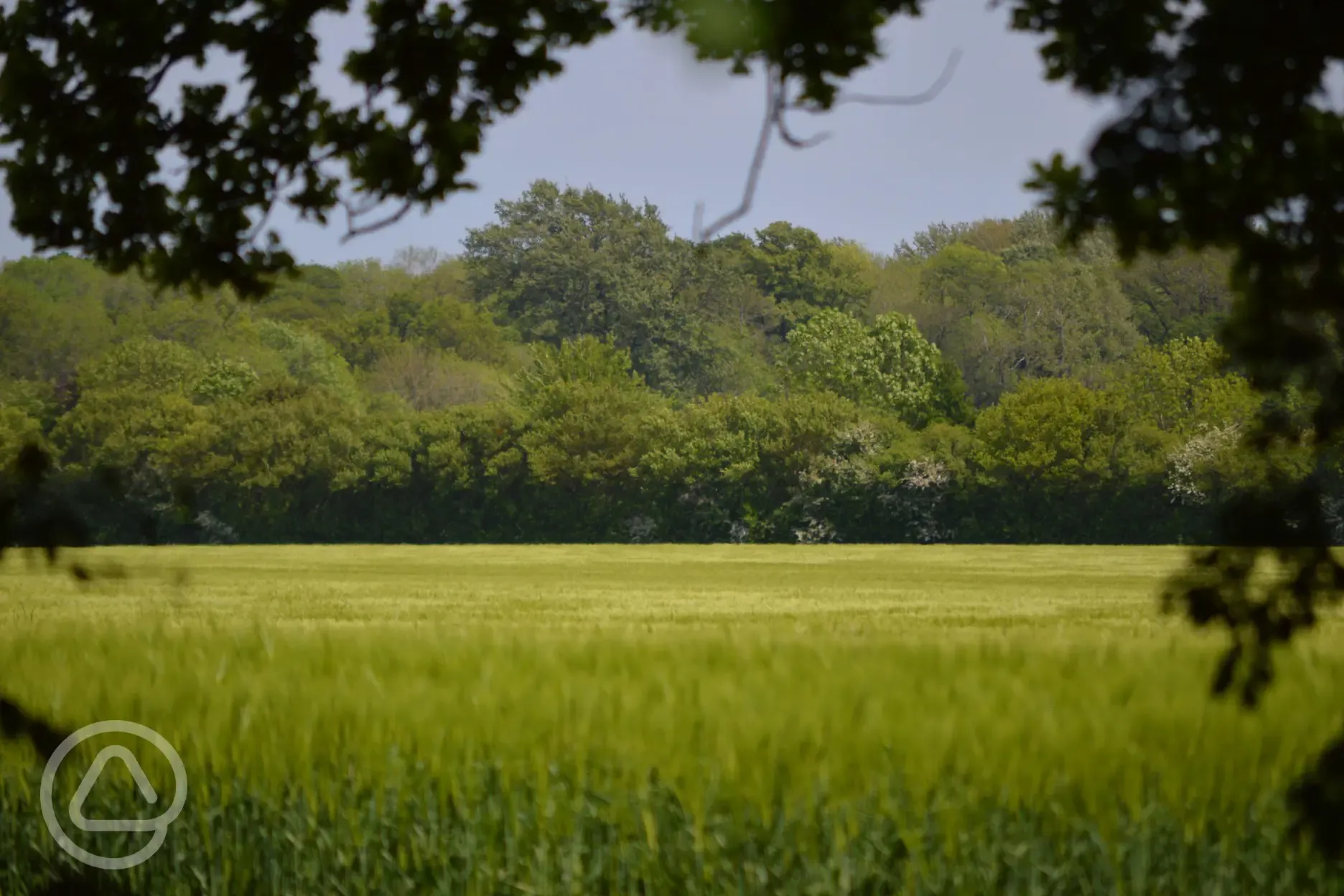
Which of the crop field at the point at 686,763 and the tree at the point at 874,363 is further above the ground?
the tree at the point at 874,363

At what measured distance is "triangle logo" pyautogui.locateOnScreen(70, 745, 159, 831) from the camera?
3729 mm

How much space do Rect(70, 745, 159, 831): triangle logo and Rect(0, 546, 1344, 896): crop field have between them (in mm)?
42

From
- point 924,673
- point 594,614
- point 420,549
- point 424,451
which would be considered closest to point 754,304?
point 424,451

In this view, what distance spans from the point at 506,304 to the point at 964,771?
42520mm

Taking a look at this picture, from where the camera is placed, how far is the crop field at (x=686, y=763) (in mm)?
3195

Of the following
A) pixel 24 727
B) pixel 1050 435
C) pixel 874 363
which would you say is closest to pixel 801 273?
pixel 874 363

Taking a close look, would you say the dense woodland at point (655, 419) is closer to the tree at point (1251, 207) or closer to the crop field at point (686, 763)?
the crop field at point (686, 763)

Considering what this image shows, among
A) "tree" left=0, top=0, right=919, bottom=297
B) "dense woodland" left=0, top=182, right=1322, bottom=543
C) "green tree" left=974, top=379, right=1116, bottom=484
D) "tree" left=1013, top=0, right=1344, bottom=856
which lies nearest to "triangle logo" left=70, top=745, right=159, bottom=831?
"tree" left=0, top=0, right=919, bottom=297

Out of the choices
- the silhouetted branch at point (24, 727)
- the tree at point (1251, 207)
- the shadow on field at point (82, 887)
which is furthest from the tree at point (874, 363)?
the silhouetted branch at point (24, 727)

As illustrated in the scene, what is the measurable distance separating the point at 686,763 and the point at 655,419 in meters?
31.2

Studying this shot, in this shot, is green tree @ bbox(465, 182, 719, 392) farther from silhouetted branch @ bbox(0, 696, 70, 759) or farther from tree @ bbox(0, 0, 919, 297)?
silhouetted branch @ bbox(0, 696, 70, 759)

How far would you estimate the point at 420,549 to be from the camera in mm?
28953

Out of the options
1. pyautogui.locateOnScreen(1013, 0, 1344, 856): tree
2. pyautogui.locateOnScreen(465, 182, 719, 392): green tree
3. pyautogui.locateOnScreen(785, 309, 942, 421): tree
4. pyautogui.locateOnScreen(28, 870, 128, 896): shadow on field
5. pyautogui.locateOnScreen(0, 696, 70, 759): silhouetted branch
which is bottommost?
pyautogui.locateOnScreen(28, 870, 128, 896): shadow on field

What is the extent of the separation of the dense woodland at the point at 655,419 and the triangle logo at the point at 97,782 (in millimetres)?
24325
